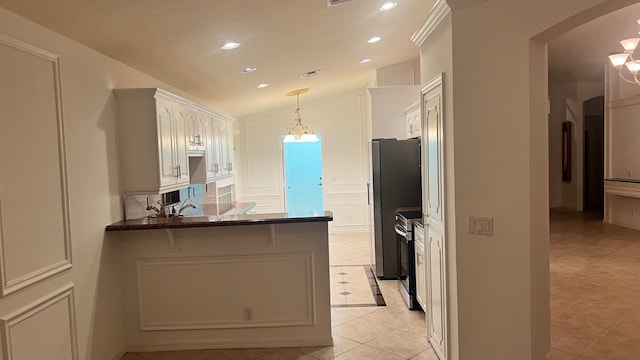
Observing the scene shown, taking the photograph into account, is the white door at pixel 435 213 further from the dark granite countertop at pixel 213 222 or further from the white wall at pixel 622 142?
the white wall at pixel 622 142

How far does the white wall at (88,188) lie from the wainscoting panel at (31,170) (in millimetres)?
21

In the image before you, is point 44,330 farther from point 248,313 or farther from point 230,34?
point 230,34

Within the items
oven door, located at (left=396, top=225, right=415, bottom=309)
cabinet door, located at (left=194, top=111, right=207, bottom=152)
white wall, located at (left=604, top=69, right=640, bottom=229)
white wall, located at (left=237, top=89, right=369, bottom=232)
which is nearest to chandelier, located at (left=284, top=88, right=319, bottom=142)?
white wall, located at (left=237, top=89, right=369, bottom=232)

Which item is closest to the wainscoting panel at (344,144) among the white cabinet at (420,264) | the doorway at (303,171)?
the doorway at (303,171)

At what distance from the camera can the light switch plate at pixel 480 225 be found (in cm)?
252

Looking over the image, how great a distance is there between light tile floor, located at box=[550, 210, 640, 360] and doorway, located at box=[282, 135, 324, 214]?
15.2 ft

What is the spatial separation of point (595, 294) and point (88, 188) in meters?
5.10

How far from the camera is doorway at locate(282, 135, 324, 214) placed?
8.73 metres

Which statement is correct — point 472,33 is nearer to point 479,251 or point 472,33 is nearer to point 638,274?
point 479,251

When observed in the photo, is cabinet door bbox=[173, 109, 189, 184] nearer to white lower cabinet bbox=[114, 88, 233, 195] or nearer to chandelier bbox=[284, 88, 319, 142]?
white lower cabinet bbox=[114, 88, 233, 195]

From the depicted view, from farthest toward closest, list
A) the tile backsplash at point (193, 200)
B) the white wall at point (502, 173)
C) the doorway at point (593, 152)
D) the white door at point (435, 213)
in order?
the doorway at point (593, 152) → the tile backsplash at point (193, 200) → the white door at point (435, 213) → the white wall at point (502, 173)

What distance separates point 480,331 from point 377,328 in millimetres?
1359

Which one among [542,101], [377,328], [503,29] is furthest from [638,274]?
[503,29]

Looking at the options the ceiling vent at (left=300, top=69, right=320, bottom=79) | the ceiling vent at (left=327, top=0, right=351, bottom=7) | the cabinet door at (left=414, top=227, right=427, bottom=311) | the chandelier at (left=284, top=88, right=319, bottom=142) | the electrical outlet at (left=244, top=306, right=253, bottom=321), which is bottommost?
the electrical outlet at (left=244, top=306, right=253, bottom=321)
